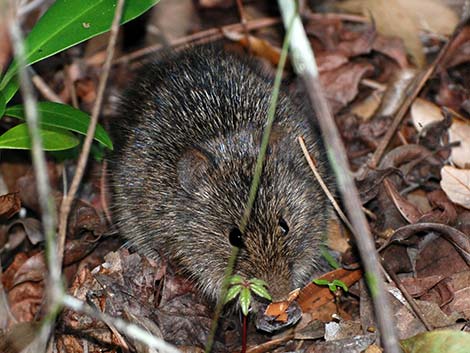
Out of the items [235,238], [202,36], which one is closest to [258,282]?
[235,238]

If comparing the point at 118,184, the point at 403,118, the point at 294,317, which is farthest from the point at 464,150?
the point at 118,184

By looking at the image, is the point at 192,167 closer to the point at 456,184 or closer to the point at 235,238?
the point at 235,238

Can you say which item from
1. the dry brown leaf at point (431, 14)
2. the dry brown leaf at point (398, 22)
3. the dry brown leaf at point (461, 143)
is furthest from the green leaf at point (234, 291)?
the dry brown leaf at point (431, 14)

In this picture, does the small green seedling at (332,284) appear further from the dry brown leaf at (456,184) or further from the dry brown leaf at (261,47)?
the dry brown leaf at (261,47)

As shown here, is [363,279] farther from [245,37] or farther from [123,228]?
[245,37]

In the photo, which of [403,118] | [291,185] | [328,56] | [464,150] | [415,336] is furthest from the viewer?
[328,56]
